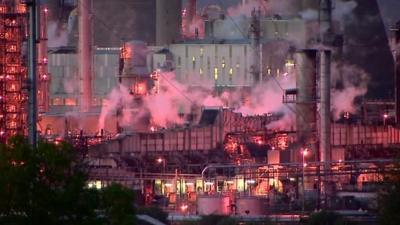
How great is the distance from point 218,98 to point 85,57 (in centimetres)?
368

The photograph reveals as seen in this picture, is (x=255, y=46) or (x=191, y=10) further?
(x=191, y=10)

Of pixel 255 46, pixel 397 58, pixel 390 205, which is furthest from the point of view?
pixel 255 46

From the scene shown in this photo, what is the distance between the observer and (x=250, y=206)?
2752 cm

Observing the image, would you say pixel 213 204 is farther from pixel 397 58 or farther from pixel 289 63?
pixel 289 63

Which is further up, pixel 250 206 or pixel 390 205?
pixel 390 205

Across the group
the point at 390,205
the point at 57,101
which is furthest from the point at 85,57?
the point at 390,205

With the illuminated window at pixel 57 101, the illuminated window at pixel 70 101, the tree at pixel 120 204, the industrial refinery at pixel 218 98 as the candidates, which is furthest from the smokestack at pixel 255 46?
the tree at pixel 120 204

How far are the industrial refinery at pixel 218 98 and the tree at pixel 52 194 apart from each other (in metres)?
5.16

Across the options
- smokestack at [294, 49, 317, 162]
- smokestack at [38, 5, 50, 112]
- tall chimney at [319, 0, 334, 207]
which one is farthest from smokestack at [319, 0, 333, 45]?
smokestack at [38, 5, 50, 112]

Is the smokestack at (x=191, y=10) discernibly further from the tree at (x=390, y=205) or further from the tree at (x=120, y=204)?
the tree at (x=120, y=204)

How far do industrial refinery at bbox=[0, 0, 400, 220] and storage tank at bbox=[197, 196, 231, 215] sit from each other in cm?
3

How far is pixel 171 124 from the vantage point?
41656 mm

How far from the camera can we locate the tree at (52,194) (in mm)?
17422

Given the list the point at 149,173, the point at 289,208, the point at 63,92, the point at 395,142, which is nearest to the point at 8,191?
the point at 289,208
